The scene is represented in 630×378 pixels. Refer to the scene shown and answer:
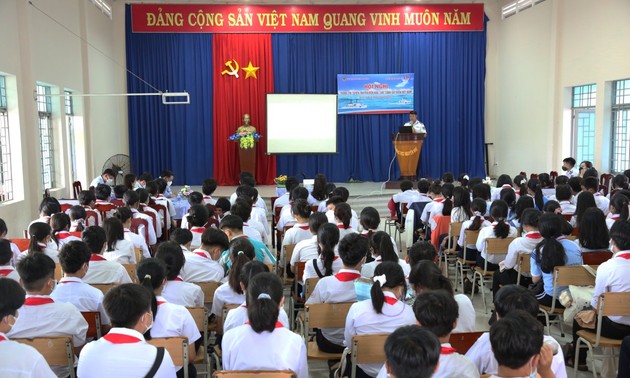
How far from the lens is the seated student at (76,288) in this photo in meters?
3.24

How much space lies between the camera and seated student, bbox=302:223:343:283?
392cm

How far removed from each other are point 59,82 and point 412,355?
→ 955 centimetres

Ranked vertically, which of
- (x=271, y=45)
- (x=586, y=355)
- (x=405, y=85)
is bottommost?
(x=586, y=355)

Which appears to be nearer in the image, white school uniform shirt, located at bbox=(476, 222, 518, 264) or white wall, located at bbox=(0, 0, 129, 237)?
white school uniform shirt, located at bbox=(476, 222, 518, 264)

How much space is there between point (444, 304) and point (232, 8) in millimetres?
12050

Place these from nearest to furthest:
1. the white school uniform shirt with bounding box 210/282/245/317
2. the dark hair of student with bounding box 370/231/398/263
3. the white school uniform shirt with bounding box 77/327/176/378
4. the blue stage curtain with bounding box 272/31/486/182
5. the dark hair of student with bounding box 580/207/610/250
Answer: the white school uniform shirt with bounding box 77/327/176/378, the white school uniform shirt with bounding box 210/282/245/317, the dark hair of student with bounding box 370/231/398/263, the dark hair of student with bounding box 580/207/610/250, the blue stage curtain with bounding box 272/31/486/182

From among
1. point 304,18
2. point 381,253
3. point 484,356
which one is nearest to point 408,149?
point 304,18

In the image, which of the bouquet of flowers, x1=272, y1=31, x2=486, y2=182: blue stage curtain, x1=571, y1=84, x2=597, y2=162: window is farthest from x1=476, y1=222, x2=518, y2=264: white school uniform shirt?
x1=272, y1=31, x2=486, y2=182: blue stage curtain

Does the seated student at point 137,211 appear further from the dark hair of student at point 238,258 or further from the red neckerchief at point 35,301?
the red neckerchief at point 35,301

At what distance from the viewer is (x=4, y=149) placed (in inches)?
326

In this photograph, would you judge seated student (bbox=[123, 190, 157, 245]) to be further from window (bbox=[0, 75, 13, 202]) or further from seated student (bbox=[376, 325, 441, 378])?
seated student (bbox=[376, 325, 441, 378])

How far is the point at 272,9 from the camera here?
43.5 feet

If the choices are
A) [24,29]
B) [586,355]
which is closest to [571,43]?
[586,355]

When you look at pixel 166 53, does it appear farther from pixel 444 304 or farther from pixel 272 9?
pixel 444 304
